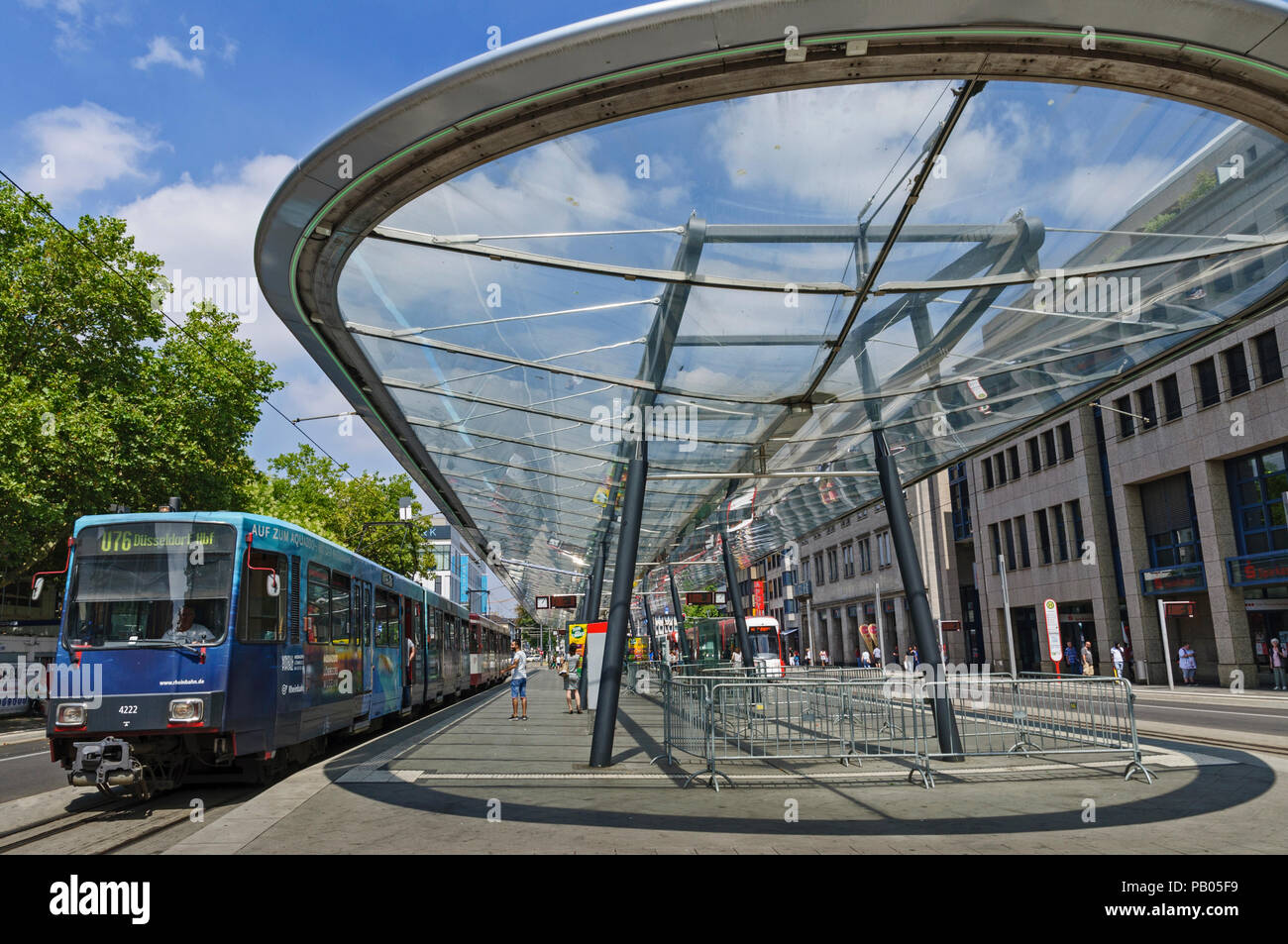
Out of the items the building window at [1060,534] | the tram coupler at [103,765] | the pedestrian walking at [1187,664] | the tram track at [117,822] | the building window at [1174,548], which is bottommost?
the pedestrian walking at [1187,664]

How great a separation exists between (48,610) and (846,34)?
151 ft

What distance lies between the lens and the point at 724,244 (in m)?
7.35

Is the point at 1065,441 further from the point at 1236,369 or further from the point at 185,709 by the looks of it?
the point at 185,709

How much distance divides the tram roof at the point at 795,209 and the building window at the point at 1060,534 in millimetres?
32092

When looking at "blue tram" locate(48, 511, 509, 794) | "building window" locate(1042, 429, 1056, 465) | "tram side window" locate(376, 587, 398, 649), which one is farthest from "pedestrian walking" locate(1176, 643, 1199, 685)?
"blue tram" locate(48, 511, 509, 794)

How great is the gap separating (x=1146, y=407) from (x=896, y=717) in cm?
2767

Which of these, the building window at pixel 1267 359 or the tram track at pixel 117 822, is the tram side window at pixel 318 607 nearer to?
the tram track at pixel 117 822

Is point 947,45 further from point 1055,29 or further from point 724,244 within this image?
point 724,244

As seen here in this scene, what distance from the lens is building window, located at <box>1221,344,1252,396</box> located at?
3003 centimetres

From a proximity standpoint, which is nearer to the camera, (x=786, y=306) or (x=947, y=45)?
(x=947, y=45)

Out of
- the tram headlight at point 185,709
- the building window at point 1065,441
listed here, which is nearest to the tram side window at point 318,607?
the tram headlight at point 185,709

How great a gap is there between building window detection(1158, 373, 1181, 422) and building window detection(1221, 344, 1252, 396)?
2537 mm

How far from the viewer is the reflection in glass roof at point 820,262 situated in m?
6.45
